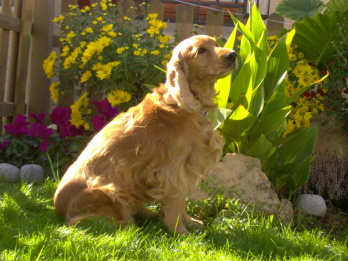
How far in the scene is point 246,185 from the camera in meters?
3.76

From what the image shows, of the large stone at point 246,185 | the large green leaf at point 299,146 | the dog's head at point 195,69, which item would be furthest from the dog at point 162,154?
the large green leaf at point 299,146

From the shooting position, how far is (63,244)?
249 centimetres

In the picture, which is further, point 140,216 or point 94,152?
point 140,216

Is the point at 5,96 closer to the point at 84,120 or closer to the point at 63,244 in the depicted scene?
the point at 84,120

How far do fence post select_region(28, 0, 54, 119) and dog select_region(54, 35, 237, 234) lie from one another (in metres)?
3.08

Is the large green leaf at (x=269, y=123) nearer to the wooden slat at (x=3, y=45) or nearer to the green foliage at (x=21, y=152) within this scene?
the green foliage at (x=21, y=152)

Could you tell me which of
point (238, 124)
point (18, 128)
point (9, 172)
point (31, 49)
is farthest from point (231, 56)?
point (31, 49)

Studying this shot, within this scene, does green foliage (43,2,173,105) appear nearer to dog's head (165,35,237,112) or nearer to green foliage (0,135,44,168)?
green foliage (0,135,44,168)

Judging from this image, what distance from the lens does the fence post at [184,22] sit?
612 centimetres

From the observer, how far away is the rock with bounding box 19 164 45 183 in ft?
15.3

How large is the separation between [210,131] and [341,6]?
3.25 meters

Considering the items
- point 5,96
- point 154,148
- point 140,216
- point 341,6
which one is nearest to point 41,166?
point 5,96

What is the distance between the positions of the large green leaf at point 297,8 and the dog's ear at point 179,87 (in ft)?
10.1

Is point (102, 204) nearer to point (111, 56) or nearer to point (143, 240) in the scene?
point (143, 240)
